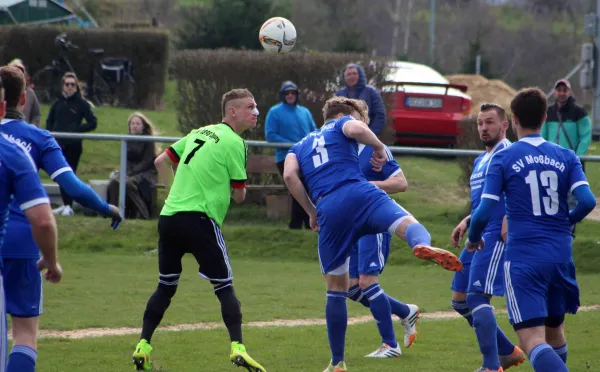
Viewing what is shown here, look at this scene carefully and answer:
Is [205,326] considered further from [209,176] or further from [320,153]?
[320,153]

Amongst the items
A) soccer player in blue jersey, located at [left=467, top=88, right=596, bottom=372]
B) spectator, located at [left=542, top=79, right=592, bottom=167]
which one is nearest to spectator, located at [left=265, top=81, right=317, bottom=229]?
spectator, located at [left=542, top=79, right=592, bottom=167]

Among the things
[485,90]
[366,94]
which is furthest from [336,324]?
[485,90]

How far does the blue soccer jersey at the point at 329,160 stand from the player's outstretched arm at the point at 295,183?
0.20 feet

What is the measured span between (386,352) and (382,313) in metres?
0.34

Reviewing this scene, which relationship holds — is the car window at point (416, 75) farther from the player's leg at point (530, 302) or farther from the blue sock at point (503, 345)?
the player's leg at point (530, 302)

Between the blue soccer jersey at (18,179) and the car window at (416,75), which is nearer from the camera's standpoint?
the blue soccer jersey at (18,179)

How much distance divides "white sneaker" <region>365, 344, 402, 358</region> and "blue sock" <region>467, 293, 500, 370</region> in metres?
1.08

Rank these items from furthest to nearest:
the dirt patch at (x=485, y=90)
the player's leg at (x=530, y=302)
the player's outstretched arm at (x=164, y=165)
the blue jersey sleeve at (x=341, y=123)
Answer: the dirt patch at (x=485, y=90)
the player's outstretched arm at (x=164, y=165)
the blue jersey sleeve at (x=341, y=123)
the player's leg at (x=530, y=302)

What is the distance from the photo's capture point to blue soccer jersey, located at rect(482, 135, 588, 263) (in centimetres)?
651

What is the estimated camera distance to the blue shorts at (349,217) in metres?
7.44

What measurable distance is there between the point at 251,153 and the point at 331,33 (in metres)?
31.5

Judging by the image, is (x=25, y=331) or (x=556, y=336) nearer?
(x=25, y=331)

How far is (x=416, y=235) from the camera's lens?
7.00 metres

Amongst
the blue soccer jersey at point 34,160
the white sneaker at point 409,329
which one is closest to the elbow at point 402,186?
the white sneaker at point 409,329
